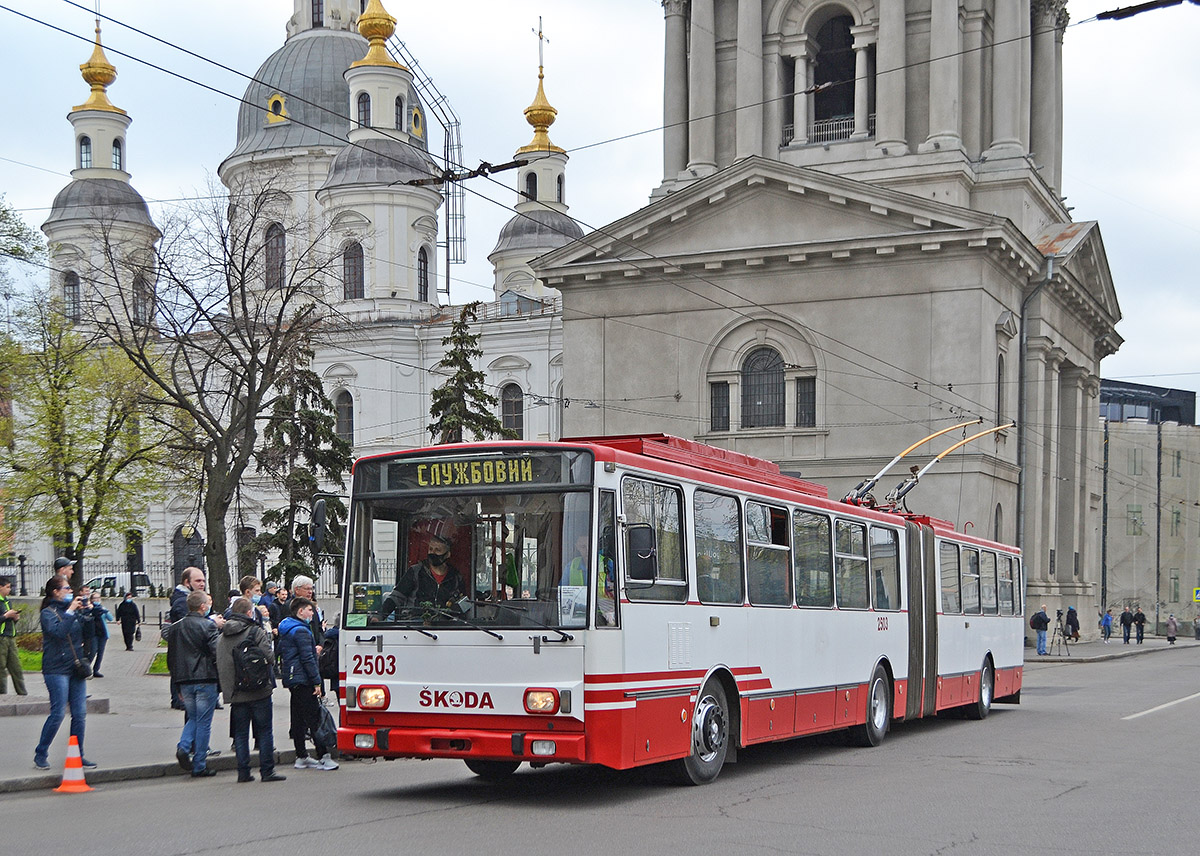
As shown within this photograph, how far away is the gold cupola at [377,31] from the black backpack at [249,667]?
63856 mm

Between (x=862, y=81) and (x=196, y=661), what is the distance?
38666 mm

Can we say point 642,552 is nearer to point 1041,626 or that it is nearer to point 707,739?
point 707,739

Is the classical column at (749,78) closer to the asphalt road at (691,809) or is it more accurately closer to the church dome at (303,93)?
the church dome at (303,93)

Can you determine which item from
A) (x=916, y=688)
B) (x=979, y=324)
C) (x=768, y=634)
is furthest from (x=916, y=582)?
(x=979, y=324)

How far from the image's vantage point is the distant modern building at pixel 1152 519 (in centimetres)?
7656

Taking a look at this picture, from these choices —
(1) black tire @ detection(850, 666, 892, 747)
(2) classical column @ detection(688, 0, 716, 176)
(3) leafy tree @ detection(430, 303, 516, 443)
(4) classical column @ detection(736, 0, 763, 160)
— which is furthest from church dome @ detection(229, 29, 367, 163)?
(1) black tire @ detection(850, 666, 892, 747)

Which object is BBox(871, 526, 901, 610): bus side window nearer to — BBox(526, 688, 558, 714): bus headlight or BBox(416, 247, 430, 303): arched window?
BBox(526, 688, 558, 714): bus headlight

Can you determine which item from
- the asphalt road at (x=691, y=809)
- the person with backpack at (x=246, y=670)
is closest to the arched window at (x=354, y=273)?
the asphalt road at (x=691, y=809)

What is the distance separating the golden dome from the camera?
82.3 meters

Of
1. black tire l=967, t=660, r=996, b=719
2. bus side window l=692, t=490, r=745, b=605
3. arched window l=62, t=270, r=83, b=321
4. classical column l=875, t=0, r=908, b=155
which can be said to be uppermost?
classical column l=875, t=0, r=908, b=155

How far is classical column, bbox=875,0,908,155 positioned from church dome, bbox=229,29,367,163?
36.0m

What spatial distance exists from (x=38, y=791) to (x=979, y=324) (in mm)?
33048

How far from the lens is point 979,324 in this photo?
1635 inches

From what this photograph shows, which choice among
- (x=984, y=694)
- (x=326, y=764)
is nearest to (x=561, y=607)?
(x=326, y=764)
